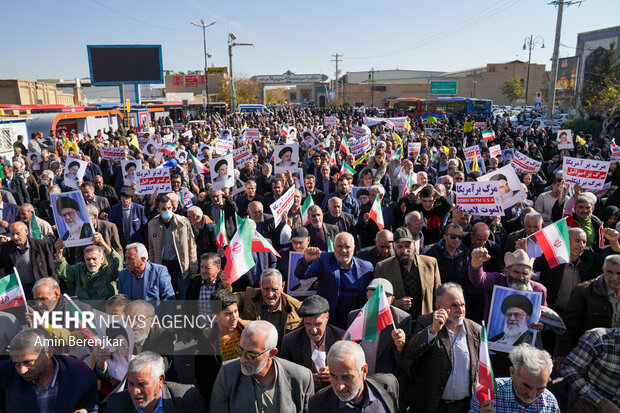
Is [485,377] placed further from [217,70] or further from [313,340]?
[217,70]

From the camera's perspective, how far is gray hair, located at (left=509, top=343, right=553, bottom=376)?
8.59ft

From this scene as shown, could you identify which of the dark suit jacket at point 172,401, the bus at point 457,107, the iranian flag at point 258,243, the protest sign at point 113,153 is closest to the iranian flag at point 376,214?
the iranian flag at point 258,243

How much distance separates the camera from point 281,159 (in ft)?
30.2

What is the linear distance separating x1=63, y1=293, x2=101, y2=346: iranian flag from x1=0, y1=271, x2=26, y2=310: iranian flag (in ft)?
2.44

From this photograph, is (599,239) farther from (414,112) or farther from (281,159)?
(414,112)

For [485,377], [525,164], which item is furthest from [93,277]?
[525,164]

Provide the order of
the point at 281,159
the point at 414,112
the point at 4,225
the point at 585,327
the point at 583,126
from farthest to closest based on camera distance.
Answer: the point at 414,112 → the point at 583,126 → the point at 281,159 → the point at 4,225 → the point at 585,327

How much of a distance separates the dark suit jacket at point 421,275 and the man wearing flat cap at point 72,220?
3.70 metres

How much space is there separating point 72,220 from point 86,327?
2510mm

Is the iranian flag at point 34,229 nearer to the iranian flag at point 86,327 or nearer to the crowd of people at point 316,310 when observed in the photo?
the crowd of people at point 316,310

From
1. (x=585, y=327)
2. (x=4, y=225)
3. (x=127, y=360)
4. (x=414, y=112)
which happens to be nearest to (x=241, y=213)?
(x=4, y=225)

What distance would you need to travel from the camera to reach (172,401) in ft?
9.29

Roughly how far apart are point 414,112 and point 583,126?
23.5 meters

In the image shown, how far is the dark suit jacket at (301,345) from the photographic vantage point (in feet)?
11.0
